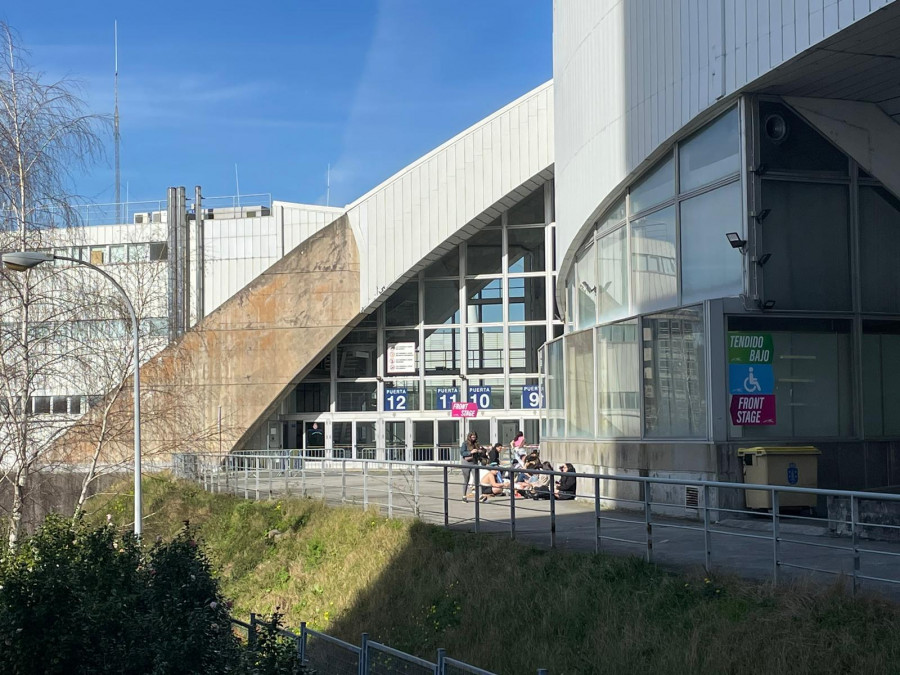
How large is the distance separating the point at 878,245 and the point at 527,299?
27356 mm

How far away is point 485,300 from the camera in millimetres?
45375


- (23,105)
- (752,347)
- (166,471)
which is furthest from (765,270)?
(166,471)

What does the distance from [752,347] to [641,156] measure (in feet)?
16.3

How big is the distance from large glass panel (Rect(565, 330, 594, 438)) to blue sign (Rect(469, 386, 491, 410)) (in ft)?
61.5

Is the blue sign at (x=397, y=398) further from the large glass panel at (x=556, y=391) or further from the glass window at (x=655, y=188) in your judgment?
the glass window at (x=655, y=188)

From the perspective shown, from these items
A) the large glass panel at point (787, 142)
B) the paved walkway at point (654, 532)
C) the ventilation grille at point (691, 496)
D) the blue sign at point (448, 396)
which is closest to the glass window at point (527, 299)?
the blue sign at point (448, 396)

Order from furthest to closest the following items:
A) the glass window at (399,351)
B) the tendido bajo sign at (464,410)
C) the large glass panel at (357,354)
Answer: the large glass panel at (357,354) < the glass window at (399,351) < the tendido bajo sign at (464,410)

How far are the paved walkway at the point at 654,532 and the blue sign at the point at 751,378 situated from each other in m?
2.55

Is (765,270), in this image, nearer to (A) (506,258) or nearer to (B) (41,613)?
(B) (41,613)

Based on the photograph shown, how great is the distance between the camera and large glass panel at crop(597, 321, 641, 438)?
20250 mm

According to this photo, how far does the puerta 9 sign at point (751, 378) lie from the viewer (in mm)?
17156

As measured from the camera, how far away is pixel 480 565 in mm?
14312

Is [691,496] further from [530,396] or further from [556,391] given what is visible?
[530,396]

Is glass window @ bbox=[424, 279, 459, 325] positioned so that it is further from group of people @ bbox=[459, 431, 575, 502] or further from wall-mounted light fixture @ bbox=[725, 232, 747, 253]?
wall-mounted light fixture @ bbox=[725, 232, 747, 253]
